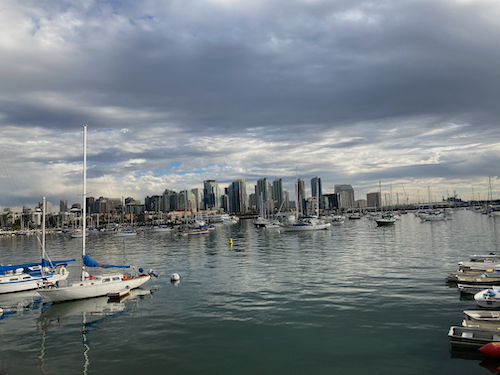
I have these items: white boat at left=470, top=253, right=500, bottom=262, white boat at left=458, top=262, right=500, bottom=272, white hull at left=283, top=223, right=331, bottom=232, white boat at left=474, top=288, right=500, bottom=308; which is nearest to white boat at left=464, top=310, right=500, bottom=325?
white boat at left=474, top=288, right=500, bottom=308

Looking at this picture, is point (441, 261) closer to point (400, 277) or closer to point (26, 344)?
point (400, 277)

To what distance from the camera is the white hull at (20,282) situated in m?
37.2

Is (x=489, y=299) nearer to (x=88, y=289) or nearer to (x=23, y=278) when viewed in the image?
(x=88, y=289)

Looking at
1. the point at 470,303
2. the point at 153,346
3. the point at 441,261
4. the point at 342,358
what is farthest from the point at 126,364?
the point at 441,261

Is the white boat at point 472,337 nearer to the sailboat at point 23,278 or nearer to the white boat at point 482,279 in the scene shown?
the white boat at point 482,279

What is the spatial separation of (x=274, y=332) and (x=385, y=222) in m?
122

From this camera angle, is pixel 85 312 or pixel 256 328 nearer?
pixel 256 328

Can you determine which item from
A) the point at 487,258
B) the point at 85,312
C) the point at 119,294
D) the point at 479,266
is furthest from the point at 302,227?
the point at 85,312

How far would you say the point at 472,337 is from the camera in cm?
1856

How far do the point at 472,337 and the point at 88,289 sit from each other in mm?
30299

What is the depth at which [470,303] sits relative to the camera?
26.9 m

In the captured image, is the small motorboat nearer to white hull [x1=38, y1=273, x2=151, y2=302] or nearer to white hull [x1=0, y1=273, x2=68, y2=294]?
white hull [x1=38, y1=273, x2=151, y2=302]

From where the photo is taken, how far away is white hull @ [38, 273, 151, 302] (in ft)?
101

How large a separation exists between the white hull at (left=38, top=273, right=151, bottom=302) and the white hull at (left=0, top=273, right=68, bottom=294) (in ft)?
29.5
